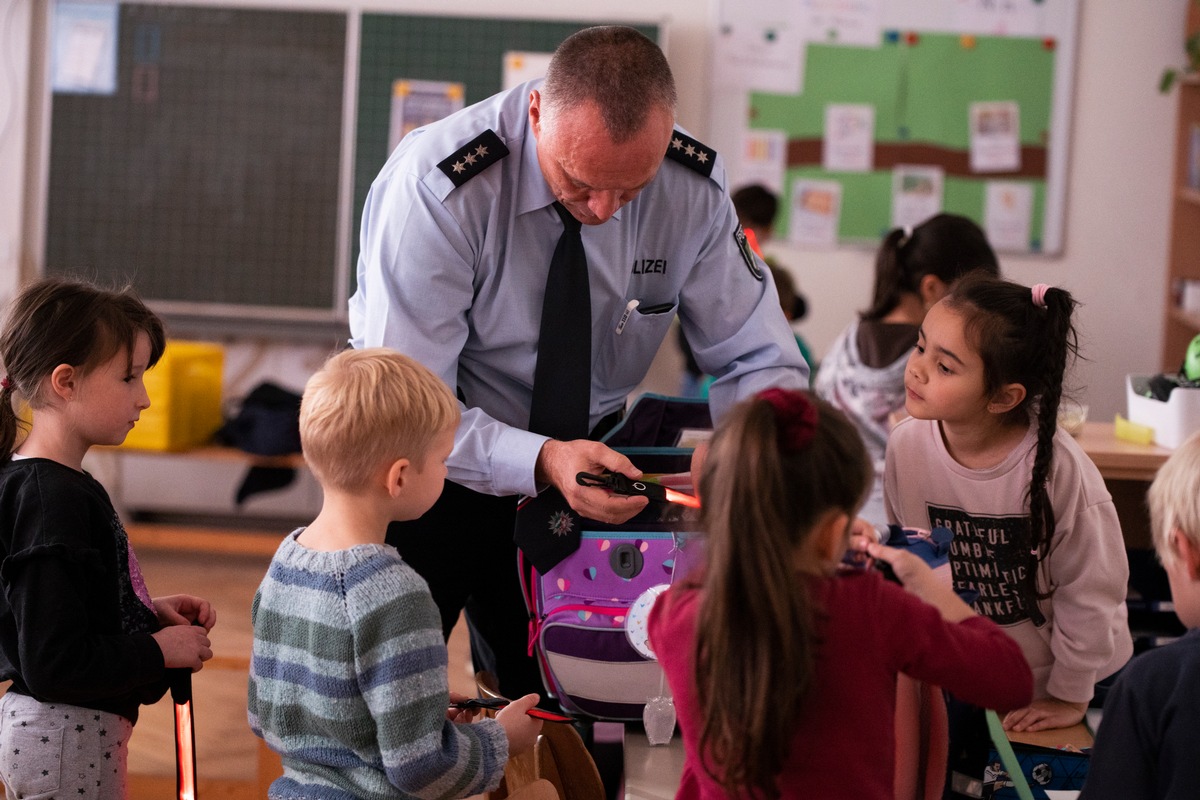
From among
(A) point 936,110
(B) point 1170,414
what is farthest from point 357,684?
(A) point 936,110

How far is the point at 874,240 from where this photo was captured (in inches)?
193

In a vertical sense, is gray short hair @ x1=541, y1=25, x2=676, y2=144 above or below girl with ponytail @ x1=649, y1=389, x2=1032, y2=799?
above

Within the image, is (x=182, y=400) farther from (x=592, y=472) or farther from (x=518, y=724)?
(x=518, y=724)

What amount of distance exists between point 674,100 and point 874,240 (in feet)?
10.6

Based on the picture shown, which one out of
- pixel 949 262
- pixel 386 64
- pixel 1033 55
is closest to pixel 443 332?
pixel 949 262

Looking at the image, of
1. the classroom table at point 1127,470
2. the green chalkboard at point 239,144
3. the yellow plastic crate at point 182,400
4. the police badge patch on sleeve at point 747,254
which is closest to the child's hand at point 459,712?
the police badge patch on sleeve at point 747,254

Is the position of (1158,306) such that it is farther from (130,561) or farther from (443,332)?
(130,561)

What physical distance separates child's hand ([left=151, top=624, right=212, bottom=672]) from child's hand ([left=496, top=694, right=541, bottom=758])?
1.41ft

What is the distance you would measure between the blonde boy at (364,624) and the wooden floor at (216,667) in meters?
0.58

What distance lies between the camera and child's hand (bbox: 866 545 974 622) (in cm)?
133

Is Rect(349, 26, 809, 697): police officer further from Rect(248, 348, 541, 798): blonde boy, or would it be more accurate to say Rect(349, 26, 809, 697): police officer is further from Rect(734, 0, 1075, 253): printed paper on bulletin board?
Rect(734, 0, 1075, 253): printed paper on bulletin board

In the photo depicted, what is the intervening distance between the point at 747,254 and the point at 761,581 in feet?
3.38

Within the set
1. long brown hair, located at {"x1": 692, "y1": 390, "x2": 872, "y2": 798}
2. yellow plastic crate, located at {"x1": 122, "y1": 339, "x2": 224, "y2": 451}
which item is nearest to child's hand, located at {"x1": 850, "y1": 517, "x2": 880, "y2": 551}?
long brown hair, located at {"x1": 692, "y1": 390, "x2": 872, "y2": 798}

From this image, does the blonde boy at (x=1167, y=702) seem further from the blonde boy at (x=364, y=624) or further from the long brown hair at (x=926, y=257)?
the long brown hair at (x=926, y=257)
